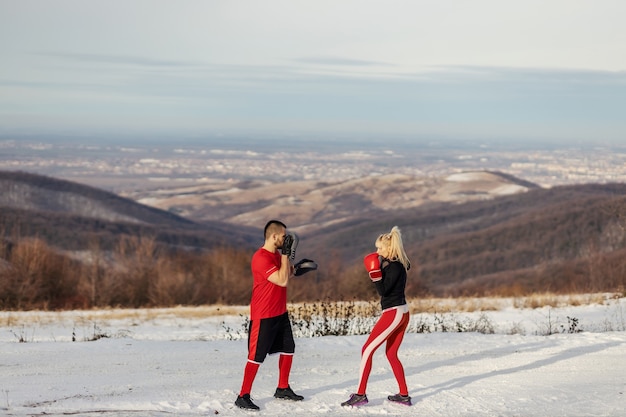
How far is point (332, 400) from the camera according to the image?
30.7ft

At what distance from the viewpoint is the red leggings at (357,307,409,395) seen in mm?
8922

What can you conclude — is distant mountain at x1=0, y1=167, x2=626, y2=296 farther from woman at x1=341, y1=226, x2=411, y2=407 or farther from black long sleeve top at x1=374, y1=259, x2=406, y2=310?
black long sleeve top at x1=374, y1=259, x2=406, y2=310

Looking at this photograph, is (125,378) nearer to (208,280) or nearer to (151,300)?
(151,300)

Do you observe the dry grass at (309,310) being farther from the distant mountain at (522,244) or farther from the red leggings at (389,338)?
the distant mountain at (522,244)

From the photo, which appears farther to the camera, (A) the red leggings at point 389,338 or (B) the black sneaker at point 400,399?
(B) the black sneaker at point 400,399

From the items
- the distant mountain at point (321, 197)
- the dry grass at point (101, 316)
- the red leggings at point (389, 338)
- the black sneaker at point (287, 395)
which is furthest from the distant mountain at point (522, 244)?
the distant mountain at point (321, 197)

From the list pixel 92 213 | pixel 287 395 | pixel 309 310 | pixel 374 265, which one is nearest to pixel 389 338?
pixel 374 265

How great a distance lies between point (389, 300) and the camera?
892 centimetres

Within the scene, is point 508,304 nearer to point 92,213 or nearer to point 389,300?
point 389,300

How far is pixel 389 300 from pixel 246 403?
1850 mm

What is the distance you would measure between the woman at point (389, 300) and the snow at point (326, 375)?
197mm

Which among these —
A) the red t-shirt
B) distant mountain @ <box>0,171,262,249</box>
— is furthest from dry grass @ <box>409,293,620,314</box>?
distant mountain @ <box>0,171,262,249</box>

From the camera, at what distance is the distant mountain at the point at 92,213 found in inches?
3185

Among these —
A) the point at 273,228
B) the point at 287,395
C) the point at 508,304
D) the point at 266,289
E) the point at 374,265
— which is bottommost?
the point at 508,304
